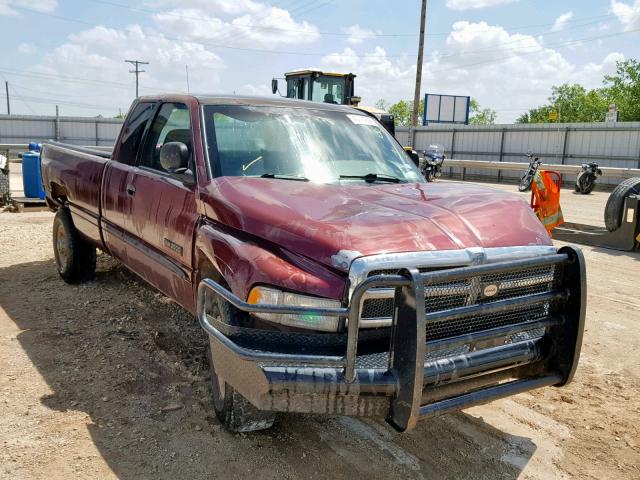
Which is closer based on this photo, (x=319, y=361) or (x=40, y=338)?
(x=319, y=361)

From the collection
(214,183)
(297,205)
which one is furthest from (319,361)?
(214,183)

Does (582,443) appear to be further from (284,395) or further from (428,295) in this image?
(284,395)

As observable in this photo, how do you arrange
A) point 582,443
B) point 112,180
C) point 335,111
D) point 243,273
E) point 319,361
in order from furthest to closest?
point 112,180 → point 335,111 → point 582,443 → point 243,273 → point 319,361

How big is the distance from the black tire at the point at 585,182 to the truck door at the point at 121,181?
17.2 m

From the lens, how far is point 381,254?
2637 millimetres

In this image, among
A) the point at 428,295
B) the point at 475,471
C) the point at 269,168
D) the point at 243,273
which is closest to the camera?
the point at 428,295

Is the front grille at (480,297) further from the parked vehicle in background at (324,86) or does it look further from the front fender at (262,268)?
the parked vehicle in background at (324,86)

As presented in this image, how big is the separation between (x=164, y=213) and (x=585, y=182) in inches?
714

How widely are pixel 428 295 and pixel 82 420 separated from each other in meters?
2.21

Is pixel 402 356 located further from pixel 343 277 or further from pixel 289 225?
pixel 289 225

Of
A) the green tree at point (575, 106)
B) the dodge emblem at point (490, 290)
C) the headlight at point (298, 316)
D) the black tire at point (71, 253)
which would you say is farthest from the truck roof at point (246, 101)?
the green tree at point (575, 106)

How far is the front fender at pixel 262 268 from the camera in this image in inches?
104

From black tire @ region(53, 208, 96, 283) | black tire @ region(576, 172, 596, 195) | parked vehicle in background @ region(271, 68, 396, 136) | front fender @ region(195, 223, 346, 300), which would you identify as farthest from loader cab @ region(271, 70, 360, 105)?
front fender @ region(195, 223, 346, 300)

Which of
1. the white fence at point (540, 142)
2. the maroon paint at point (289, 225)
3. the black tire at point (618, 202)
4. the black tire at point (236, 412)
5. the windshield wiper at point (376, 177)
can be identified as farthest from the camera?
the white fence at point (540, 142)
